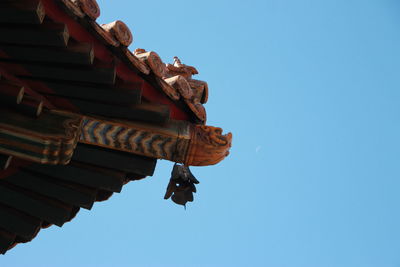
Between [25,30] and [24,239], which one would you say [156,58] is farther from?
[24,239]

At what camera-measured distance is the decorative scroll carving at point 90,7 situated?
442 cm

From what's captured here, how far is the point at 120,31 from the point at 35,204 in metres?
2.42

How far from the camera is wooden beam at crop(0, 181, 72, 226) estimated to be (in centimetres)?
604

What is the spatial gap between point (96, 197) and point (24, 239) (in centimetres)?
111

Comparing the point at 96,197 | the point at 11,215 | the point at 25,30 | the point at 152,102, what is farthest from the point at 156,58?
the point at 11,215

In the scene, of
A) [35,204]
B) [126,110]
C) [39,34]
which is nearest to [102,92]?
[126,110]

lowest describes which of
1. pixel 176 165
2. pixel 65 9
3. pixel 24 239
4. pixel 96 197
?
pixel 24 239

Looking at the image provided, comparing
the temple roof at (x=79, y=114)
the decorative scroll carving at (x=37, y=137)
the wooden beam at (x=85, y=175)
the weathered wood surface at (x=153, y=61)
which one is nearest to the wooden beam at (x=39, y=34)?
the temple roof at (x=79, y=114)

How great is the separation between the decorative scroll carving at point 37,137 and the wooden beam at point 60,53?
20.1 inches

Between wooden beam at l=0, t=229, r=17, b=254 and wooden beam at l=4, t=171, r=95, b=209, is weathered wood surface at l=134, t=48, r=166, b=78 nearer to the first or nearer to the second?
wooden beam at l=4, t=171, r=95, b=209

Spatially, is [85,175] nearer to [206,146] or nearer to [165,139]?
[165,139]

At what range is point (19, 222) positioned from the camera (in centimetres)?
620

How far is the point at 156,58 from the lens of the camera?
16.6ft

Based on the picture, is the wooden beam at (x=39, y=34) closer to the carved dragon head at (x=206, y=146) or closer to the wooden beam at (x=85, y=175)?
the carved dragon head at (x=206, y=146)
